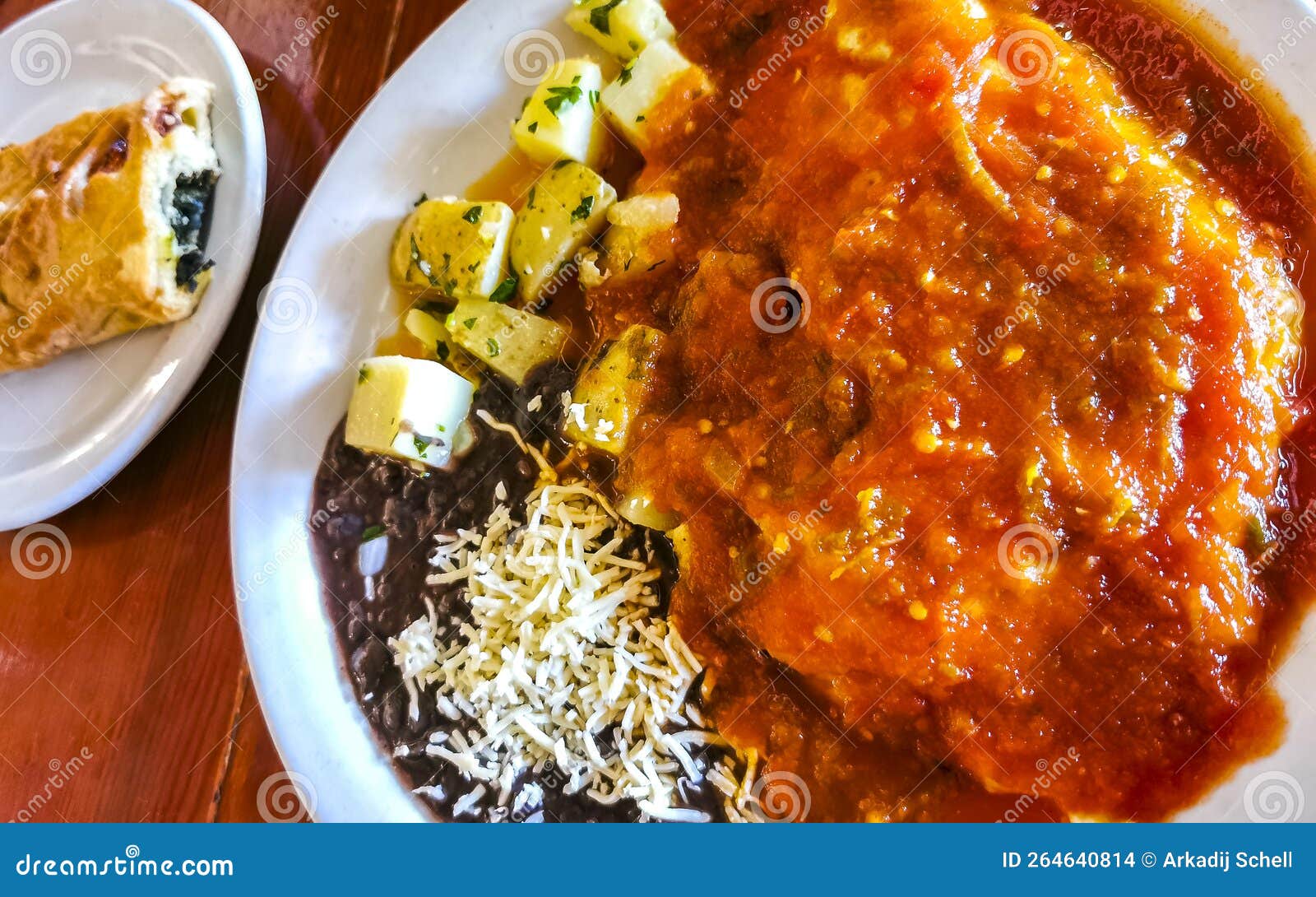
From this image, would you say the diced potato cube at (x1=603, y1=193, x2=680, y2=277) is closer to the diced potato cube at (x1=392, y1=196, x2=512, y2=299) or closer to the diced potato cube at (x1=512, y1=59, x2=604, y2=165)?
the diced potato cube at (x1=512, y1=59, x2=604, y2=165)

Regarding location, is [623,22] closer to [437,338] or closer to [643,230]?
[643,230]

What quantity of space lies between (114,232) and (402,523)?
1.39 metres

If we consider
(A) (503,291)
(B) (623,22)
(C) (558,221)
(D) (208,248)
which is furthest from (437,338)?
(B) (623,22)

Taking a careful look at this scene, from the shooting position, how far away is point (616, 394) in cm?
219

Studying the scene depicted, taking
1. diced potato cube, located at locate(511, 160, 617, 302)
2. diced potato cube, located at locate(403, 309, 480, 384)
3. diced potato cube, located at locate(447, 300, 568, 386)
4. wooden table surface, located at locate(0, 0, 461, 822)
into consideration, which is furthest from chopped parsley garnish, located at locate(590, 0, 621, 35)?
diced potato cube, located at locate(403, 309, 480, 384)

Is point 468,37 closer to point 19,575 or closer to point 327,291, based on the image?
point 327,291

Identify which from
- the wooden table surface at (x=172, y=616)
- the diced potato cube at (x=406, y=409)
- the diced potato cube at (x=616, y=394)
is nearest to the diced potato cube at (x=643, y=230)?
the diced potato cube at (x=616, y=394)

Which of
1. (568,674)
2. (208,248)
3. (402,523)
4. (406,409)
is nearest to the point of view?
(568,674)

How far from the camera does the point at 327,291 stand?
8.16 ft

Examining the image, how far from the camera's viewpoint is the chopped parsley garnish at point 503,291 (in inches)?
96.8

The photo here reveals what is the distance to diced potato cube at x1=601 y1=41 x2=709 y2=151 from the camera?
2389 mm

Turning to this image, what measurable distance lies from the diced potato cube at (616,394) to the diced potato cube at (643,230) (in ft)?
0.86

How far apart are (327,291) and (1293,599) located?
109 inches

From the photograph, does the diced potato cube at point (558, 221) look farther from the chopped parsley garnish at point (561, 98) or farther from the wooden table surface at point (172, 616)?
the wooden table surface at point (172, 616)
